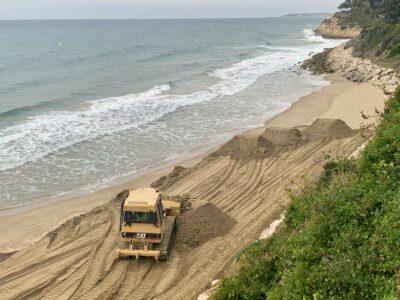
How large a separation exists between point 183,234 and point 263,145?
931 cm

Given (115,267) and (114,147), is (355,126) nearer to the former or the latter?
(114,147)

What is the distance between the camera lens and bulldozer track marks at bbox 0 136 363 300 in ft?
43.8

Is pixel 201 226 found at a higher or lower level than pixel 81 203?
higher

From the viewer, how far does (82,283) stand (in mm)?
13680

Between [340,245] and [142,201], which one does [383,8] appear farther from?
[340,245]

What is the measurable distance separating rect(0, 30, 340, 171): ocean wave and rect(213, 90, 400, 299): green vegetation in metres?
18.4

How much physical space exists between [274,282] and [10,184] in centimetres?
1680

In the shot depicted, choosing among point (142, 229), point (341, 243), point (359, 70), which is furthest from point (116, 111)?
point (341, 243)

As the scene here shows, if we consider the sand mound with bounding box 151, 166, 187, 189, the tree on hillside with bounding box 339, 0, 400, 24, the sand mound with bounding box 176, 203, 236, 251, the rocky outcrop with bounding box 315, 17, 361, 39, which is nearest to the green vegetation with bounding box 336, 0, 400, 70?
the tree on hillside with bounding box 339, 0, 400, 24

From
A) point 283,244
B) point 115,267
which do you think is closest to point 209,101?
point 115,267

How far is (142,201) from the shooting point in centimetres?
1412

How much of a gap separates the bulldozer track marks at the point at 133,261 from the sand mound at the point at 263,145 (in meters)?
2.45

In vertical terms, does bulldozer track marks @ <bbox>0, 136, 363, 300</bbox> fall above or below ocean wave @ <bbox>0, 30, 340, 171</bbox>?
below

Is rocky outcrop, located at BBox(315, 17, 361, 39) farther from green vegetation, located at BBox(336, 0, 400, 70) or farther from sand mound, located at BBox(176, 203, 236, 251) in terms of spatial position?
sand mound, located at BBox(176, 203, 236, 251)
